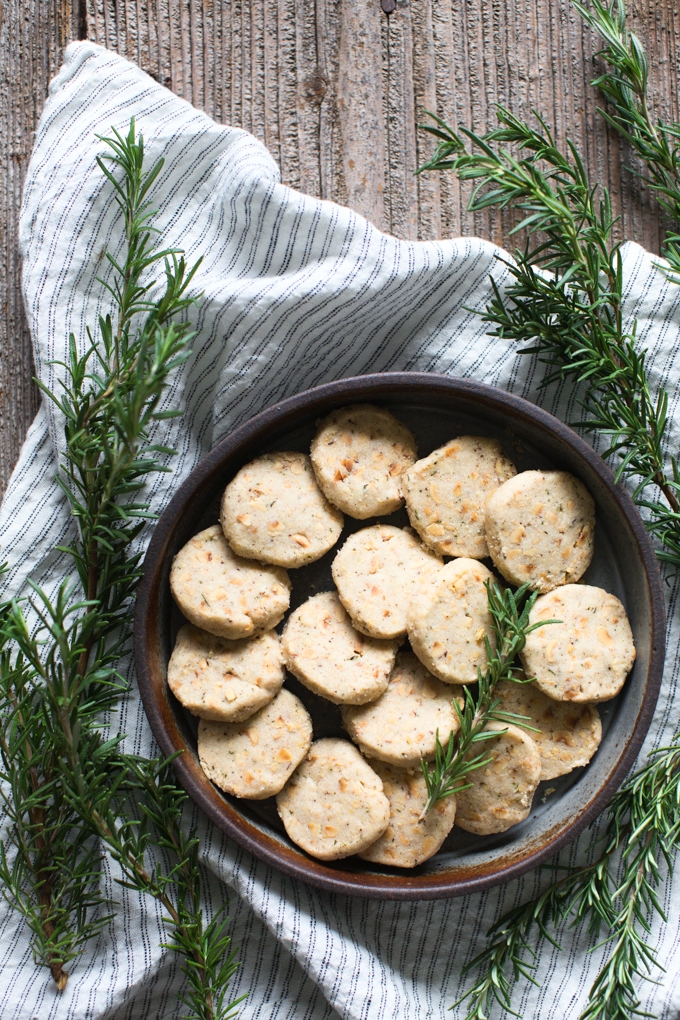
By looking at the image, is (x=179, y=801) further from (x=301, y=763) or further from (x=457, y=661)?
(x=457, y=661)

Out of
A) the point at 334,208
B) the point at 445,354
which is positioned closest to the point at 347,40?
the point at 334,208

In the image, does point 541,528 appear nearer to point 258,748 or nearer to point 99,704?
point 258,748

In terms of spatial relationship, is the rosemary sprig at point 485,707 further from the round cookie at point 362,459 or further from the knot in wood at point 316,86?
the knot in wood at point 316,86

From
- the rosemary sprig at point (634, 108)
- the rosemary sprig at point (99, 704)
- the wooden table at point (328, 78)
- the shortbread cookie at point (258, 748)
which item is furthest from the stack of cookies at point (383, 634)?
the rosemary sprig at point (634, 108)

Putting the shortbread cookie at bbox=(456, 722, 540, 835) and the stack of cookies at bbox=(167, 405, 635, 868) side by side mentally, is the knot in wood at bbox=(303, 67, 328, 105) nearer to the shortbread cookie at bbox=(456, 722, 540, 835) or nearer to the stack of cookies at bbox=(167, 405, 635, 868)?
the stack of cookies at bbox=(167, 405, 635, 868)

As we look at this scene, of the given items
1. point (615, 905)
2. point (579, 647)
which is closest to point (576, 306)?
point (579, 647)

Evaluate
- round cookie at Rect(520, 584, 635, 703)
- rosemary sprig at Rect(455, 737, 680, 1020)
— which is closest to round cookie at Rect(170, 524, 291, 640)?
round cookie at Rect(520, 584, 635, 703)
